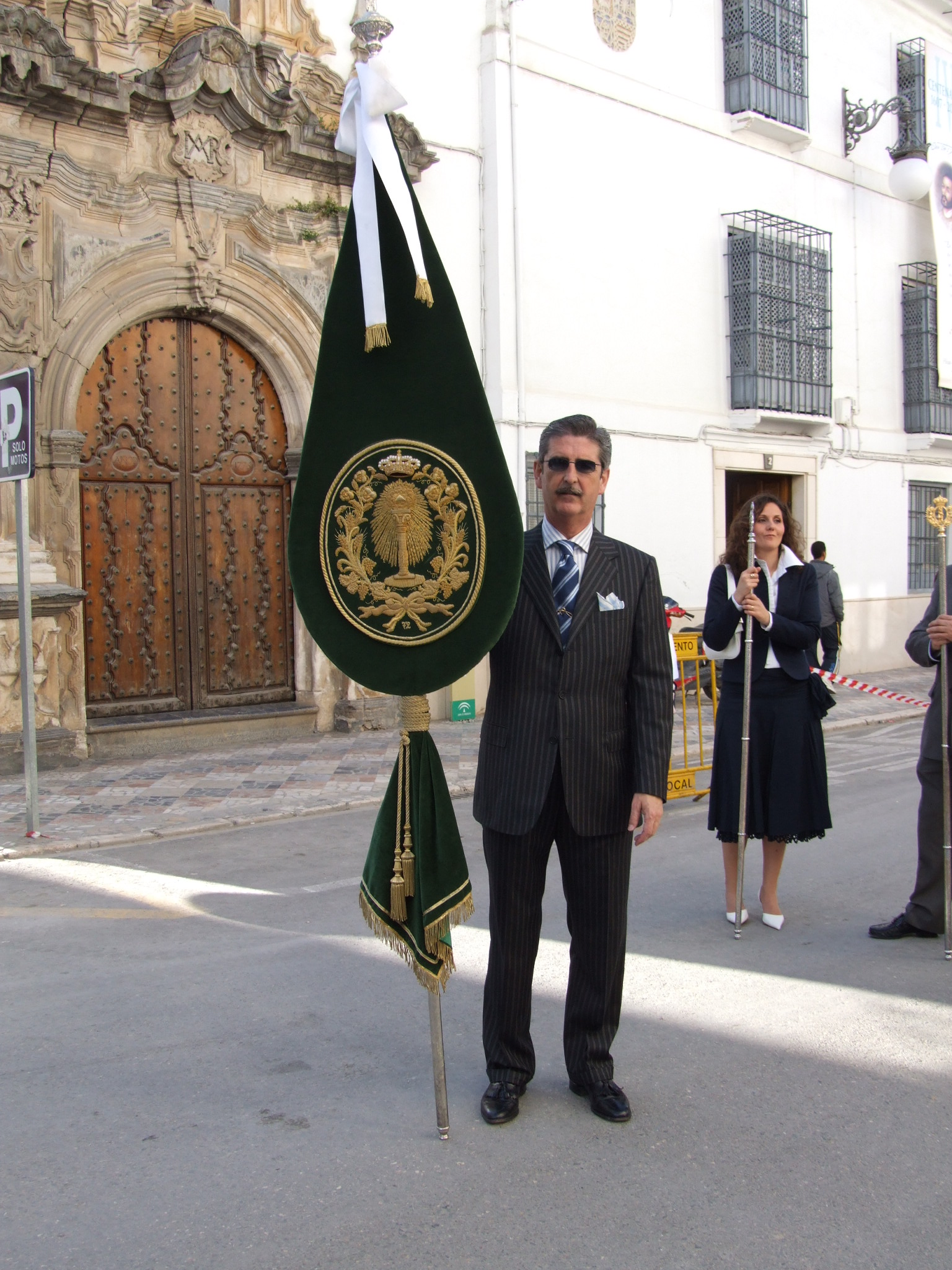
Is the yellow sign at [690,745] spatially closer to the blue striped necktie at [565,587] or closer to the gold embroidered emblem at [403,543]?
the blue striped necktie at [565,587]

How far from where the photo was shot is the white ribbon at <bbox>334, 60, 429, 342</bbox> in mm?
3123

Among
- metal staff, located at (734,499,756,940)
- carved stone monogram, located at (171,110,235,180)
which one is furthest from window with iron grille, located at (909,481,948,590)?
metal staff, located at (734,499,756,940)

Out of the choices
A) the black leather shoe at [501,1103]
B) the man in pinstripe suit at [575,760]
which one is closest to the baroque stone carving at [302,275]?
the man in pinstripe suit at [575,760]

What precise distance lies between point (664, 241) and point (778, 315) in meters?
2.13

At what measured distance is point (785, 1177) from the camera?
3.07m

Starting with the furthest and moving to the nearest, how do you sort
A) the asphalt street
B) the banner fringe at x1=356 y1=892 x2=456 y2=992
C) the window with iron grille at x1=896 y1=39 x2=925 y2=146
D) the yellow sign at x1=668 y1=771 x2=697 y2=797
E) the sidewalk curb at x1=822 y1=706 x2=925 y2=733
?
the window with iron grille at x1=896 y1=39 x2=925 y2=146, the sidewalk curb at x1=822 y1=706 x2=925 y2=733, the yellow sign at x1=668 y1=771 x2=697 y2=797, the banner fringe at x1=356 y1=892 x2=456 y2=992, the asphalt street

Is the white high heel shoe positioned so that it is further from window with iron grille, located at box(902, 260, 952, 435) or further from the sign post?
window with iron grille, located at box(902, 260, 952, 435)

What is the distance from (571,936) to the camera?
136 inches

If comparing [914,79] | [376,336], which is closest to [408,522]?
[376,336]

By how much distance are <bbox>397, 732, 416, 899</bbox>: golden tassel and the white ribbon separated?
1173 millimetres

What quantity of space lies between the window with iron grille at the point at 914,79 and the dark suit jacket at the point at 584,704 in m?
17.7

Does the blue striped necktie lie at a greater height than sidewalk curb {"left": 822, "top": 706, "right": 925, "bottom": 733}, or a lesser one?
greater

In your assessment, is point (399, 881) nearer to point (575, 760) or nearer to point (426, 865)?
point (426, 865)

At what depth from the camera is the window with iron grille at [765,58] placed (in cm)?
1544
